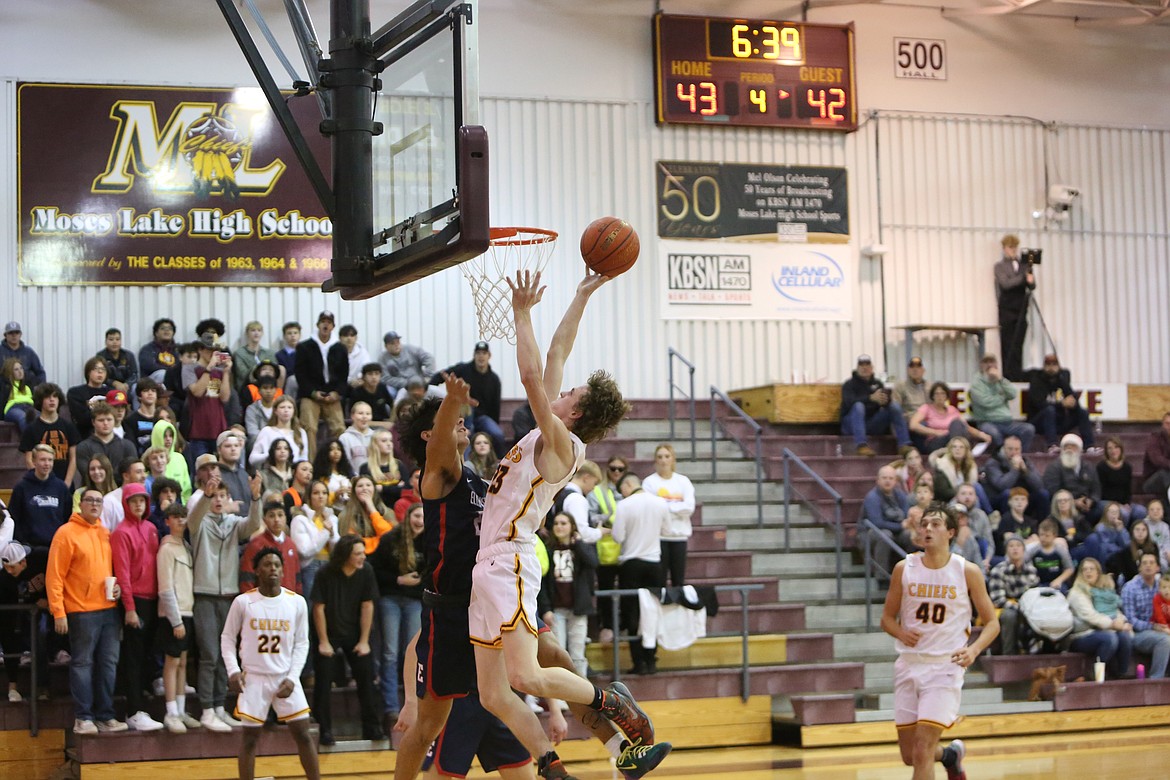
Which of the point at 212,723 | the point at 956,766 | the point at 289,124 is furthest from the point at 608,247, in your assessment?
the point at 212,723

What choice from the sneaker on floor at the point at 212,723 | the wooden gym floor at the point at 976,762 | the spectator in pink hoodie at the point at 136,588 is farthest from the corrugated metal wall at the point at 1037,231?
the spectator in pink hoodie at the point at 136,588

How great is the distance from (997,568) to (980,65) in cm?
856

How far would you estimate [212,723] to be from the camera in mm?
10492

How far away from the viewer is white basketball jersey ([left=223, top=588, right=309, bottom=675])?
9.32 m

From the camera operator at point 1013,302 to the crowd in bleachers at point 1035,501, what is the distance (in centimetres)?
98

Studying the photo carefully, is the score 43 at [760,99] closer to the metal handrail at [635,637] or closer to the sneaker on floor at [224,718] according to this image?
the metal handrail at [635,637]

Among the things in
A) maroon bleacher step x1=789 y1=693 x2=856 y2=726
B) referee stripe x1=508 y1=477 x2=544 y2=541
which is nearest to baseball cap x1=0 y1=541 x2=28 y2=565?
referee stripe x1=508 y1=477 x2=544 y2=541

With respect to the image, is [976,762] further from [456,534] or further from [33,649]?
[33,649]

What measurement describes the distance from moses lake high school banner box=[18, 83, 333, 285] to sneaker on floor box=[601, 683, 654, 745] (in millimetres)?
10921

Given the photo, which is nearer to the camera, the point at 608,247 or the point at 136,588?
the point at 608,247

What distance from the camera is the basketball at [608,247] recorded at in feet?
20.3

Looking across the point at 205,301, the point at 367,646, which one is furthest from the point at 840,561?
the point at 205,301

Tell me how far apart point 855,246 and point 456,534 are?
12994mm

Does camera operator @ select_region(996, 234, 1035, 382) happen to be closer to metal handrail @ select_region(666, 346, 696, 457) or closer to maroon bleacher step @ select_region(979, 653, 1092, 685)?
metal handrail @ select_region(666, 346, 696, 457)
